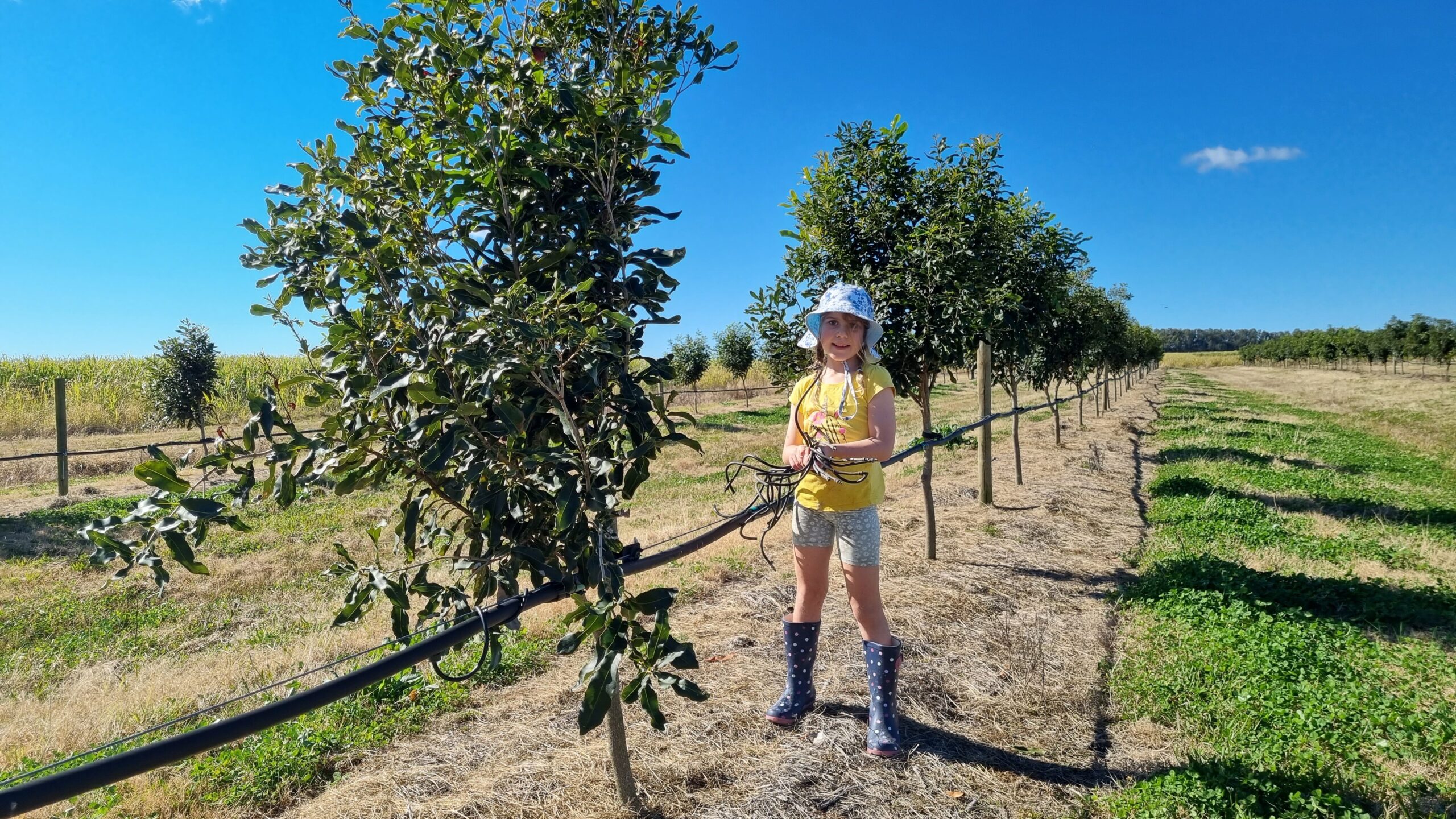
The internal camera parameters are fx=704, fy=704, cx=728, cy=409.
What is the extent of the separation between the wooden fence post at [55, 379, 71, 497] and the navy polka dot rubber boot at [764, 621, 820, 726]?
15.2 meters

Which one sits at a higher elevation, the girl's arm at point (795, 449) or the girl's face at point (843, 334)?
the girl's face at point (843, 334)

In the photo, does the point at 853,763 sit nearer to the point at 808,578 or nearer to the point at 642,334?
the point at 808,578

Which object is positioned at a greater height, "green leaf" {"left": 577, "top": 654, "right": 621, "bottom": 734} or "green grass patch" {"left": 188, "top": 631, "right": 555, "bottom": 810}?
"green leaf" {"left": 577, "top": 654, "right": 621, "bottom": 734}

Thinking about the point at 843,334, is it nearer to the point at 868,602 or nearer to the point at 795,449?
the point at 795,449

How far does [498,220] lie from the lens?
8.18ft

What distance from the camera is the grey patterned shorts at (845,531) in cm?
326

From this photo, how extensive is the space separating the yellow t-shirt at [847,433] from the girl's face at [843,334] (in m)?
0.11

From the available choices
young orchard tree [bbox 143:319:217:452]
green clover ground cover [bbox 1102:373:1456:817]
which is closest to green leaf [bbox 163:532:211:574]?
green clover ground cover [bbox 1102:373:1456:817]

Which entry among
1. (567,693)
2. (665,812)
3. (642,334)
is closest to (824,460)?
(642,334)

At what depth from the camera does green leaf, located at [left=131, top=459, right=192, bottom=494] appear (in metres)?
1.80

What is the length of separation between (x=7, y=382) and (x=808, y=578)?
1356 inches

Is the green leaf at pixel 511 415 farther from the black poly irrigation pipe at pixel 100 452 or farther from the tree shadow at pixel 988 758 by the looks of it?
the tree shadow at pixel 988 758

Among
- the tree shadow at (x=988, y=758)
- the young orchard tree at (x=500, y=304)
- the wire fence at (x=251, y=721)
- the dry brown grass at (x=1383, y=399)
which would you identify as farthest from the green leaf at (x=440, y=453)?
the dry brown grass at (x=1383, y=399)

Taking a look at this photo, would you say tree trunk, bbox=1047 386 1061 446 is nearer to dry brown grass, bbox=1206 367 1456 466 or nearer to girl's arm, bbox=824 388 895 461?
dry brown grass, bbox=1206 367 1456 466
